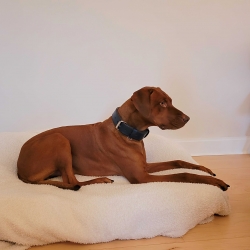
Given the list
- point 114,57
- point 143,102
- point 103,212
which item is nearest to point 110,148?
point 143,102

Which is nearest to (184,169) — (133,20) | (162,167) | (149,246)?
(162,167)

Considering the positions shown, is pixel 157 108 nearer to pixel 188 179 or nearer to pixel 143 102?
pixel 143 102

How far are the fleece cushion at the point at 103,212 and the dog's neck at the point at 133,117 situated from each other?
1.33 ft

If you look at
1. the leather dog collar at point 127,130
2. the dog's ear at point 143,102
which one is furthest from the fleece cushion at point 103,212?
the dog's ear at point 143,102

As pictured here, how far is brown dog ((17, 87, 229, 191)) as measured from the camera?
202 cm

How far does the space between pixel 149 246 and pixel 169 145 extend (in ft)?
3.68

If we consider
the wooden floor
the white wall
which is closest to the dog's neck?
the wooden floor

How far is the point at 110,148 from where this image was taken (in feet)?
7.09

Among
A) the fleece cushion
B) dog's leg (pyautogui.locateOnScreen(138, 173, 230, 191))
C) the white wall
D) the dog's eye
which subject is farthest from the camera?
the white wall

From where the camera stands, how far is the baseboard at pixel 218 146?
337 cm

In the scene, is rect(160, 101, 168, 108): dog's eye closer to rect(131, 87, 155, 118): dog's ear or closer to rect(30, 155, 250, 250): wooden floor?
rect(131, 87, 155, 118): dog's ear

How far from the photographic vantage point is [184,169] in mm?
2273

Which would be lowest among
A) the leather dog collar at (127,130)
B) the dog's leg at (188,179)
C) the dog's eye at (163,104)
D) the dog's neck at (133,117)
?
the dog's leg at (188,179)

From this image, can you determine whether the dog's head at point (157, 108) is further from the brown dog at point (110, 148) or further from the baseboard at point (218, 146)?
the baseboard at point (218, 146)
